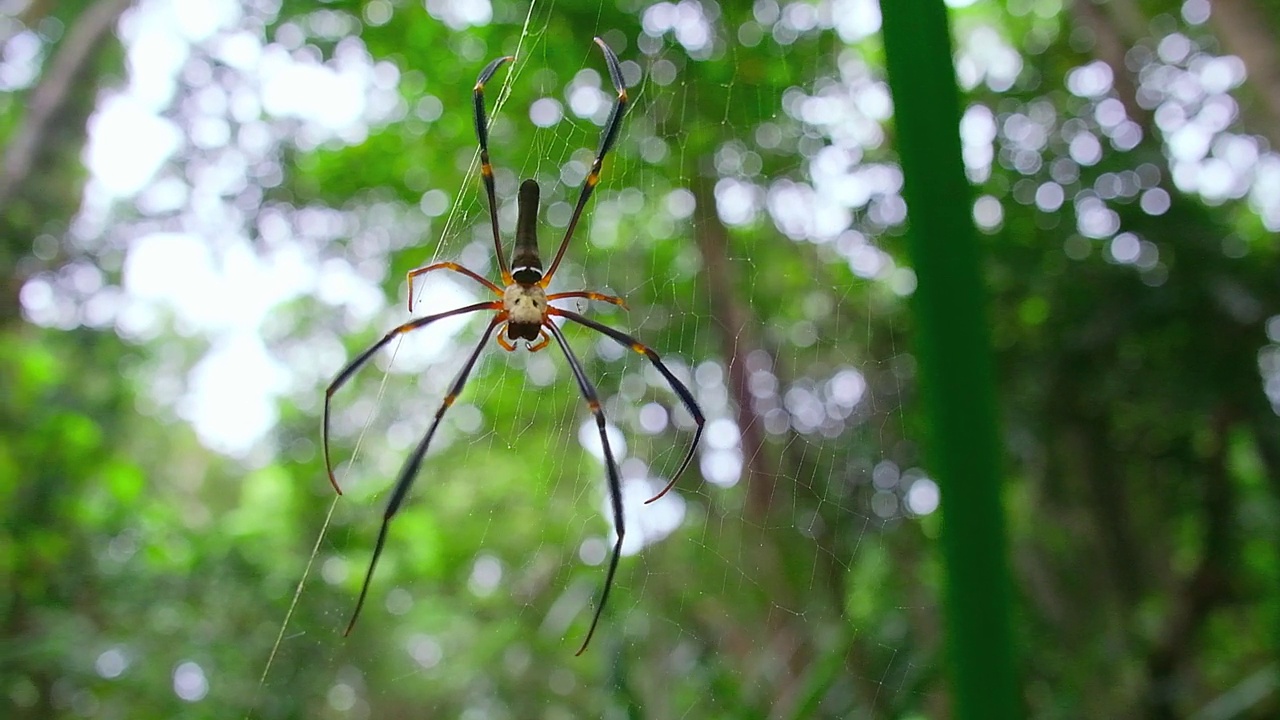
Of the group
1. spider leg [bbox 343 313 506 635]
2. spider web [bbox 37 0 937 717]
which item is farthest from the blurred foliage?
spider leg [bbox 343 313 506 635]

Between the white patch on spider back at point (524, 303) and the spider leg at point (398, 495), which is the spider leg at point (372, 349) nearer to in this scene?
the white patch on spider back at point (524, 303)

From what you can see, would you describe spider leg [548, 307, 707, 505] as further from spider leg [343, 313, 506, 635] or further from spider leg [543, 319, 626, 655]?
spider leg [343, 313, 506, 635]

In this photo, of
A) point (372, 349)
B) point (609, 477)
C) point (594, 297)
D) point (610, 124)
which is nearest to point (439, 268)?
point (372, 349)

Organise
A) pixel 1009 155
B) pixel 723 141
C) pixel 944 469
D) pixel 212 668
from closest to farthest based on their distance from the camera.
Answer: pixel 944 469 < pixel 723 141 < pixel 1009 155 < pixel 212 668

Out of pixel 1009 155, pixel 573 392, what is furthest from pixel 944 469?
pixel 1009 155

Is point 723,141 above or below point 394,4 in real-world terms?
below

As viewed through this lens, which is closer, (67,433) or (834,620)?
(834,620)

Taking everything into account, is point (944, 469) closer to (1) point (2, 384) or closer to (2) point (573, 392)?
(2) point (573, 392)
